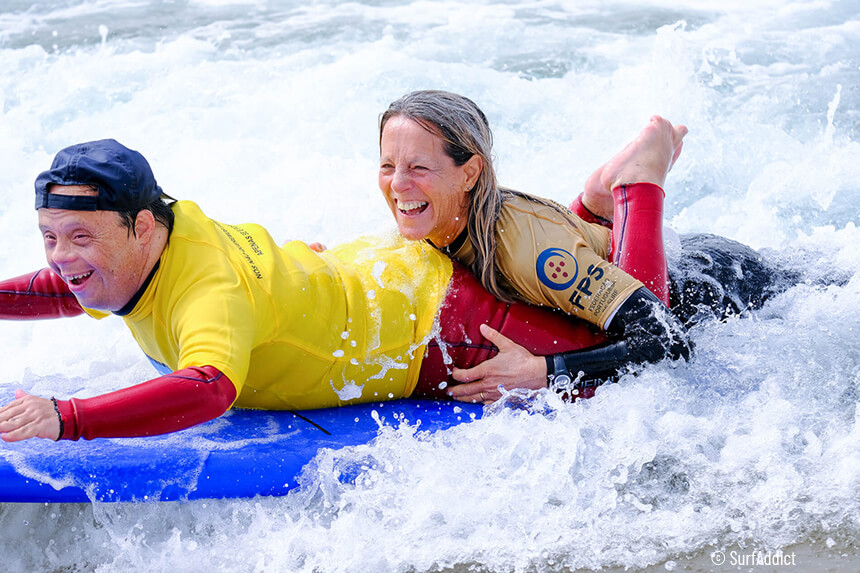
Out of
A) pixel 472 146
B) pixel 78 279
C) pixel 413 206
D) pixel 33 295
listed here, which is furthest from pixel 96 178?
pixel 472 146

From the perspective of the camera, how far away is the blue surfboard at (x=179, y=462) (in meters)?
2.68

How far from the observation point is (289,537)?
271 cm

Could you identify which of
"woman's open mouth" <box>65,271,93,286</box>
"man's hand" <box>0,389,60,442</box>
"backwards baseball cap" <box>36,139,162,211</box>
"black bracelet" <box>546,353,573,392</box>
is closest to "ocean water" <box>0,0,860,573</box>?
"black bracelet" <box>546,353,573,392</box>

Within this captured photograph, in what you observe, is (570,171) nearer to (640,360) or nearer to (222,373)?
(640,360)

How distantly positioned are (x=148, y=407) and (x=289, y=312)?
0.58m

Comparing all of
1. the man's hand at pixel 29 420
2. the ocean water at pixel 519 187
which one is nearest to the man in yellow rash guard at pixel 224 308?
the man's hand at pixel 29 420

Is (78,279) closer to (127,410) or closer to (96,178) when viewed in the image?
(96,178)

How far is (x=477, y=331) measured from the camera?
10.6ft

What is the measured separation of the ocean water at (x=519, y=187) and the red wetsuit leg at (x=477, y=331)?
0.75ft

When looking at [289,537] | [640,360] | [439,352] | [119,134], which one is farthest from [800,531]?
[119,134]

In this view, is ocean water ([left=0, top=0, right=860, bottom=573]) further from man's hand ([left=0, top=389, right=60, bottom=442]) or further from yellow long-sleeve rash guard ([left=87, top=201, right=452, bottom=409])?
man's hand ([left=0, top=389, right=60, bottom=442])

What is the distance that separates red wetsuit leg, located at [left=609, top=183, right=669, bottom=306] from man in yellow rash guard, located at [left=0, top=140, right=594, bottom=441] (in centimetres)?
32

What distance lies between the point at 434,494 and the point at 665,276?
126 centimetres

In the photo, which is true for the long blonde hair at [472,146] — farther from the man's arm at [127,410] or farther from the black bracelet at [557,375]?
the man's arm at [127,410]
